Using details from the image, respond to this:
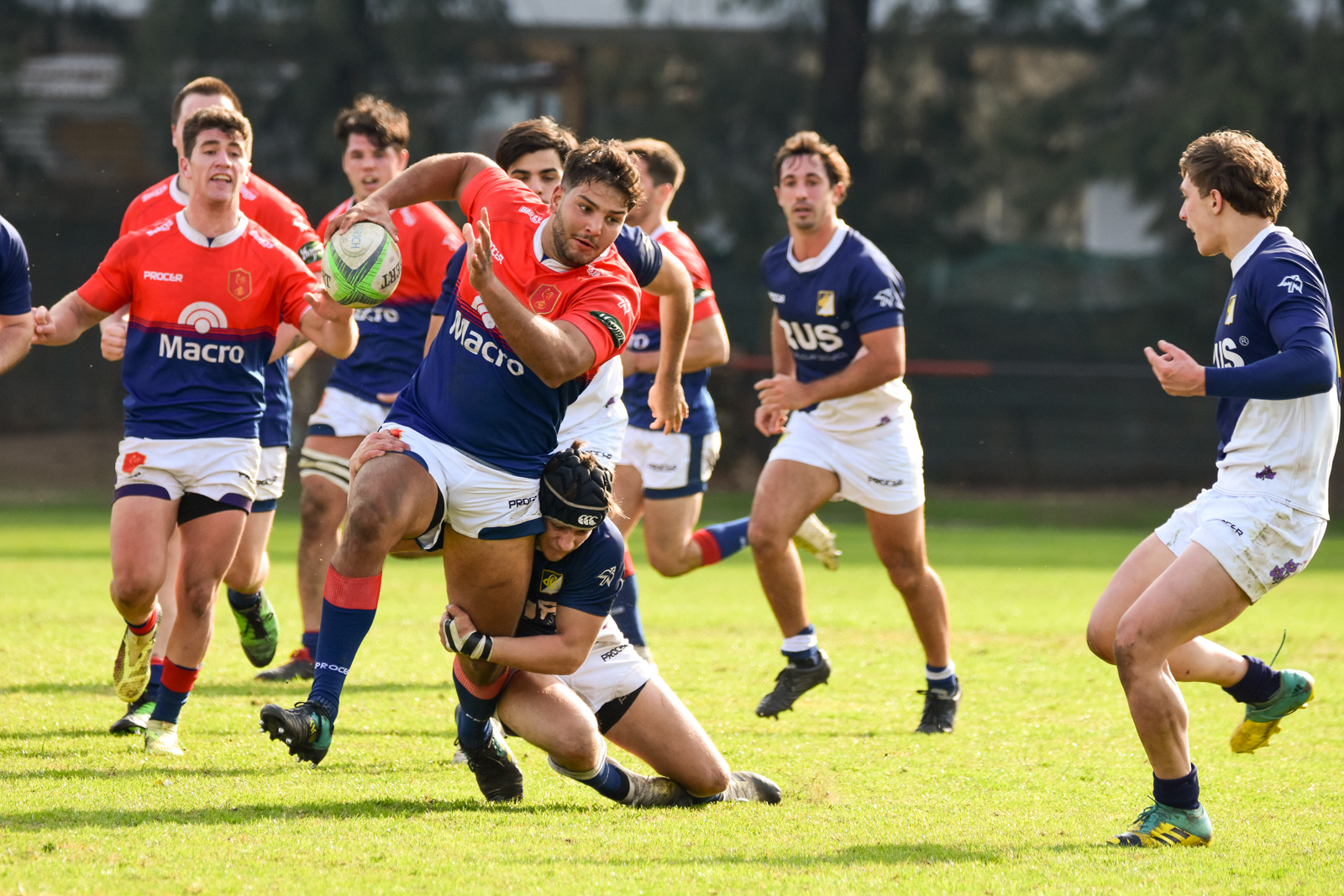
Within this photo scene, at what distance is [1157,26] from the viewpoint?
20.2 m

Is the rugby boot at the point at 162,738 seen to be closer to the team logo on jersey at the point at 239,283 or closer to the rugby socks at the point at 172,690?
the rugby socks at the point at 172,690

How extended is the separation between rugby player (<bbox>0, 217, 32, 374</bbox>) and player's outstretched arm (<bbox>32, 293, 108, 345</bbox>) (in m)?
0.04

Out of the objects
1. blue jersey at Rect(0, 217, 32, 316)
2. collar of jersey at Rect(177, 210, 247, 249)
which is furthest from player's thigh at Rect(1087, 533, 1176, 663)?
blue jersey at Rect(0, 217, 32, 316)

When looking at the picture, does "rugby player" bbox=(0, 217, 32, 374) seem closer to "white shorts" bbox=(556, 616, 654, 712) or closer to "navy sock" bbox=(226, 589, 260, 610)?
"navy sock" bbox=(226, 589, 260, 610)

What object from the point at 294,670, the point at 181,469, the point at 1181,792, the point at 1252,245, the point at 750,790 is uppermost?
the point at 1252,245

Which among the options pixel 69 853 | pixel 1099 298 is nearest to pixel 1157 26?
pixel 1099 298

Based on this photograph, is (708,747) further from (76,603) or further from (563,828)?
(76,603)

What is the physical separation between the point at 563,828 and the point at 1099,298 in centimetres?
1729

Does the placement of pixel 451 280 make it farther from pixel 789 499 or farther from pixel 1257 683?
pixel 1257 683

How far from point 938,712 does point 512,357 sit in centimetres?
277

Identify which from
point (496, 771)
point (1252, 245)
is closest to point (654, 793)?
point (496, 771)

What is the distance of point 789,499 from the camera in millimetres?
6723

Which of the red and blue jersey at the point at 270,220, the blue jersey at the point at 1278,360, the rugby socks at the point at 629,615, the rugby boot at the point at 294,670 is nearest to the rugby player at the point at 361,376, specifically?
the rugby boot at the point at 294,670

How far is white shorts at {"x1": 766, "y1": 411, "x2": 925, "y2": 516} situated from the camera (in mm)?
6555
